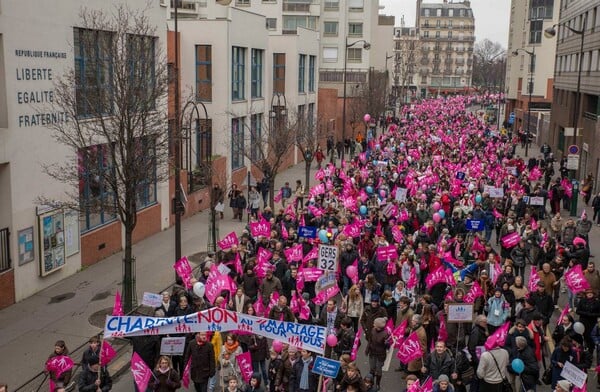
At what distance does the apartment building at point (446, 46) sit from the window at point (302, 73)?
125077mm

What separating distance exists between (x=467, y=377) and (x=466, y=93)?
162 meters

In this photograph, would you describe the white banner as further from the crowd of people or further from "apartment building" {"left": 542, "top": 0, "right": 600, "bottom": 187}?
"apartment building" {"left": 542, "top": 0, "right": 600, "bottom": 187}

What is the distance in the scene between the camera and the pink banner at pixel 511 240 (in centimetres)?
1794

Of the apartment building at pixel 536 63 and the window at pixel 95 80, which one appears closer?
the window at pixel 95 80

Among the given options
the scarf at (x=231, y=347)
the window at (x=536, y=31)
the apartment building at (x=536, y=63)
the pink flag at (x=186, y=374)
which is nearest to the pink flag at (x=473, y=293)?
the scarf at (x=231, y=347)

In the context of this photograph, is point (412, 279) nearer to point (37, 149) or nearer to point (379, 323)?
point (379, 323)

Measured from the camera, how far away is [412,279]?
49.0 ft

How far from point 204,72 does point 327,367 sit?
22.9 metres

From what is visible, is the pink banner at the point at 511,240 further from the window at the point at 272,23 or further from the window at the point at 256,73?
the window at the point at 272,23

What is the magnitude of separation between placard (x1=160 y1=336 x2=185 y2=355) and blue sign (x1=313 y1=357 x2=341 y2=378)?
245 cm

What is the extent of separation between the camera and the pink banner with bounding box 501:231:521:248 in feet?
58.9

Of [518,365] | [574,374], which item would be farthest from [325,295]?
[574,374]

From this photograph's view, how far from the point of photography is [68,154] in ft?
61.6

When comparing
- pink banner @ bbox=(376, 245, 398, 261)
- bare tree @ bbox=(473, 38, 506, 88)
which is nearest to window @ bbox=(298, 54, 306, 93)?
pink banner @ bbox=(376, 245, 398, 261)
